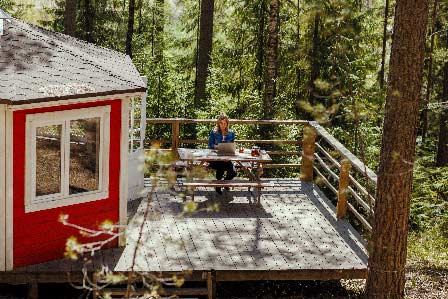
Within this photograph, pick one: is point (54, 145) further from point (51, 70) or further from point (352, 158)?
point (352, 158)

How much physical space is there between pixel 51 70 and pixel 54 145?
38.5 inches

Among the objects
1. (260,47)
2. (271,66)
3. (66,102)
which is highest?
(260,47)

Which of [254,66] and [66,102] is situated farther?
[254,66]

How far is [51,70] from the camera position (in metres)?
9.00

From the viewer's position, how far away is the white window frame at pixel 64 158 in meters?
8.52

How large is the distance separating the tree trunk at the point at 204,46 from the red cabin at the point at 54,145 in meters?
10.1

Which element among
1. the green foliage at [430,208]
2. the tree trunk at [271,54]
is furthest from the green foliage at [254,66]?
the tree trunk at [271,54]

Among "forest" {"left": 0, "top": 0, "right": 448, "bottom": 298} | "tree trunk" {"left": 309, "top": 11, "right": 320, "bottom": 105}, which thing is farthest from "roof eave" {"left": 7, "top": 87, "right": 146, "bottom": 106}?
"tree trunk" {"left": 309, "top": 11, "right": 320, "bottom": 105}

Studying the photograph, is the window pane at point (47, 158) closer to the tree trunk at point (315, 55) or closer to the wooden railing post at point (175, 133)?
the wooden railing post at point (175, 133)

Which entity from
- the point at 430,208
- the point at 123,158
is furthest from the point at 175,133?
the point at 430,208

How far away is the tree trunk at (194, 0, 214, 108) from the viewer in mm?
19547

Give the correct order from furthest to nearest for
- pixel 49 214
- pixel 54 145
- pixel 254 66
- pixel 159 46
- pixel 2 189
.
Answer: pixel 159 46 → pixel 254 66 → pixel 49 214 → pixel 54 145 → pixel 2 189

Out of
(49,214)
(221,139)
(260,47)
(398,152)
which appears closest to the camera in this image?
(398,152)

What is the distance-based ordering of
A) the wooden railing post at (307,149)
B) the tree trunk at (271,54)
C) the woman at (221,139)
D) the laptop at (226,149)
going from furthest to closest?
the tree trunk at (271,54)
the wooden railing post at (307,149)
the woman at (221,139)
the laptop at (226,149)
